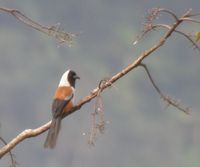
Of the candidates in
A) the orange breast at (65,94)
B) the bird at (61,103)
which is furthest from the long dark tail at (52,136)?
the orange breast at (65,94)

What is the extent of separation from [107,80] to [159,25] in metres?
0.21

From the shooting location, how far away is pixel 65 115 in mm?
1798

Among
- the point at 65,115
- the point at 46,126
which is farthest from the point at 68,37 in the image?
the point at 65,115

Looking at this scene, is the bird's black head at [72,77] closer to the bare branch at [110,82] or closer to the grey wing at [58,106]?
the grey wing at [58,106]

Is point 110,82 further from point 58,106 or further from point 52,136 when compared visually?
point 58,106

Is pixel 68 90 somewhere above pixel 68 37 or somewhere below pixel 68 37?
above

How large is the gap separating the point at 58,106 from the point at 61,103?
0.02m

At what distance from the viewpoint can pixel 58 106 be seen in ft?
5.95

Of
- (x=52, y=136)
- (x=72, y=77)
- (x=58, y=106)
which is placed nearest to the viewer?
(x=52, y=136)

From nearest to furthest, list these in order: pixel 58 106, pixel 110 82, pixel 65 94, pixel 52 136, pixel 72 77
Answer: pixel 110 82
pixel 52 136
pixel 58 106
pixel 65 94
pixel 72 77

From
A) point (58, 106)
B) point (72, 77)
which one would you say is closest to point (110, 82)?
point (58, 106)

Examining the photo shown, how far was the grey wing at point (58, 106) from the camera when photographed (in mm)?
1757

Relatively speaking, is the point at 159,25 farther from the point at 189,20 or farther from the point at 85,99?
the point at 85,99

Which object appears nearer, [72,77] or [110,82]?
[110,82]
